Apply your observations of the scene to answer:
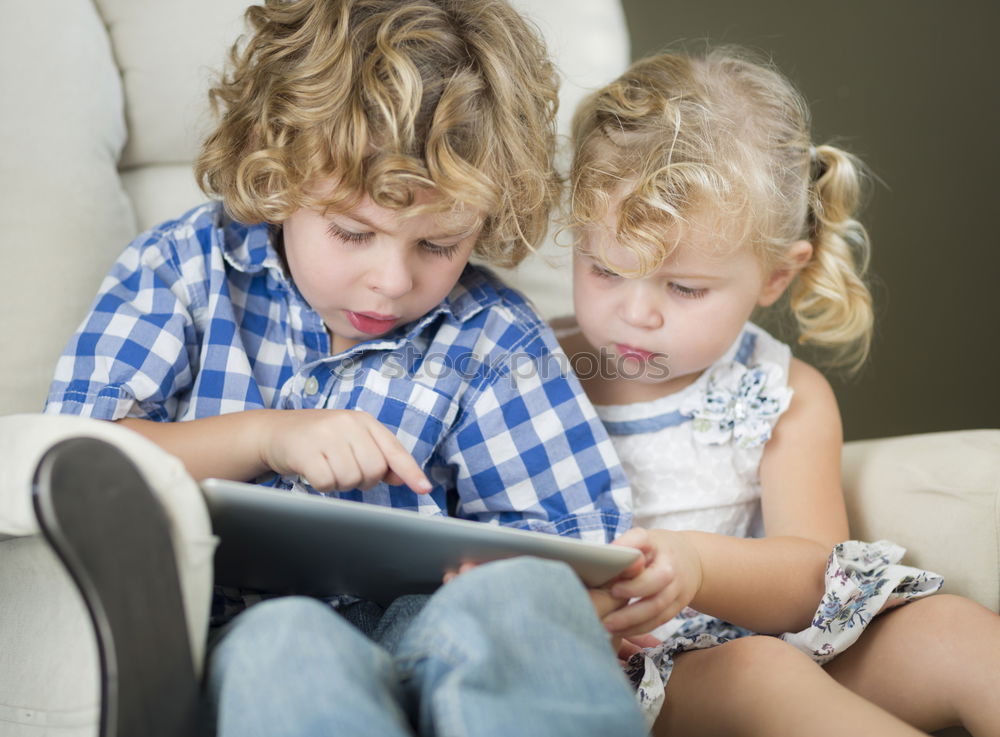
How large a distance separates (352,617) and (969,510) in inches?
25.6

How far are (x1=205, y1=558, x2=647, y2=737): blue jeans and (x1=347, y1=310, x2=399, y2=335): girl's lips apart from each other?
40 centimetres

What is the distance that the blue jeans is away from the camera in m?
0.50

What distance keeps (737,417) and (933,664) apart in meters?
0.33

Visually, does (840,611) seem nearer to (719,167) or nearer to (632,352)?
(632,352)

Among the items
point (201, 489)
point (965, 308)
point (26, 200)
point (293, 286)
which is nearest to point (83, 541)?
point (201, 489)

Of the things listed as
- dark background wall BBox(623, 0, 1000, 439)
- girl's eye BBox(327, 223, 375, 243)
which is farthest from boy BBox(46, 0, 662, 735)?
dark background wall BBox(623, 0, 1000, 439)

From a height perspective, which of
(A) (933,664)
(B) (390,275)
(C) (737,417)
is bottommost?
(A) (933,664)

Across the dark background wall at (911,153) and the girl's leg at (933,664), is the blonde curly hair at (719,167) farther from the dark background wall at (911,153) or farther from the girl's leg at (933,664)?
the dark background wall at (911,153)

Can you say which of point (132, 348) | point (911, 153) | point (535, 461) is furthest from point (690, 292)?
point (911, 153)

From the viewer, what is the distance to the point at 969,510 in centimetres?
102

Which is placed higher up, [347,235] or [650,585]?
[347,235]

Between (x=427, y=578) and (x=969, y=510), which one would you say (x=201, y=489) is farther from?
(x=969, y=510)

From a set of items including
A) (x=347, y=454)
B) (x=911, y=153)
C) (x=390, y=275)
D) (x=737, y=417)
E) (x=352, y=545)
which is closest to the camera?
(x=352, y=545)

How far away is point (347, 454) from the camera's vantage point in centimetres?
75
